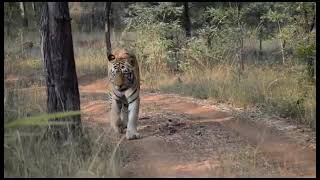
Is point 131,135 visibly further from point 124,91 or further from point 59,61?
point 59,61

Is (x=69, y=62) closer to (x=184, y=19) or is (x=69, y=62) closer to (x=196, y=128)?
(x=196, y=128)

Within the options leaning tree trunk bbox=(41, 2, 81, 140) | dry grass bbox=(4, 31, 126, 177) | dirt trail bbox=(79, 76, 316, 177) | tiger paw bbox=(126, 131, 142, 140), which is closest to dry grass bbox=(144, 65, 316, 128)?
dirt trail bbox=(79, 76, 316, 177)

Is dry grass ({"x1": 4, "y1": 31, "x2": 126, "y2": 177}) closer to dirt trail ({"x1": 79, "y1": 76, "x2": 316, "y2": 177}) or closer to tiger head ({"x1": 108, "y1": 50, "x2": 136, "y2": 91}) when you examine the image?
dirt trail ({"x1": 79, "y1": 76, "x2": 316, "y2": 177})

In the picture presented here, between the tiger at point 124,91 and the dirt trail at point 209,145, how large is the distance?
12.0 inches

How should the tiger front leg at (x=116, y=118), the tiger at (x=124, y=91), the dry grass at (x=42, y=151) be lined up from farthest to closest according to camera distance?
1. the tiger front leg at (x=116, y=118)
2. the tiger at (x=124, y=91)
3. the dry grass at (x=42, y=151)

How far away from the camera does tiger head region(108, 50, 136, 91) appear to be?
27.9 feet

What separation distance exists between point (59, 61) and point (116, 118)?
1.88m

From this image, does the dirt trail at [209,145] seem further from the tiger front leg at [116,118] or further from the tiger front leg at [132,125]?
the tiger front leg at [116,118]

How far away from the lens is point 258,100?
34.7 feet

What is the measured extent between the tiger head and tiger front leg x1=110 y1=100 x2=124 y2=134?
33 cm

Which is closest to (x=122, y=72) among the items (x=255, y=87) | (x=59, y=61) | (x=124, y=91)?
(x=124, y=91)

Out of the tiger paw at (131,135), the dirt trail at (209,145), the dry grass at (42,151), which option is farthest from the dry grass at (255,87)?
the dry grass at (42,151)

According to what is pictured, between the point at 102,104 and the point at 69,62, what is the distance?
455cm

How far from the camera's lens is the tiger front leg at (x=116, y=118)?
28.5 feet
